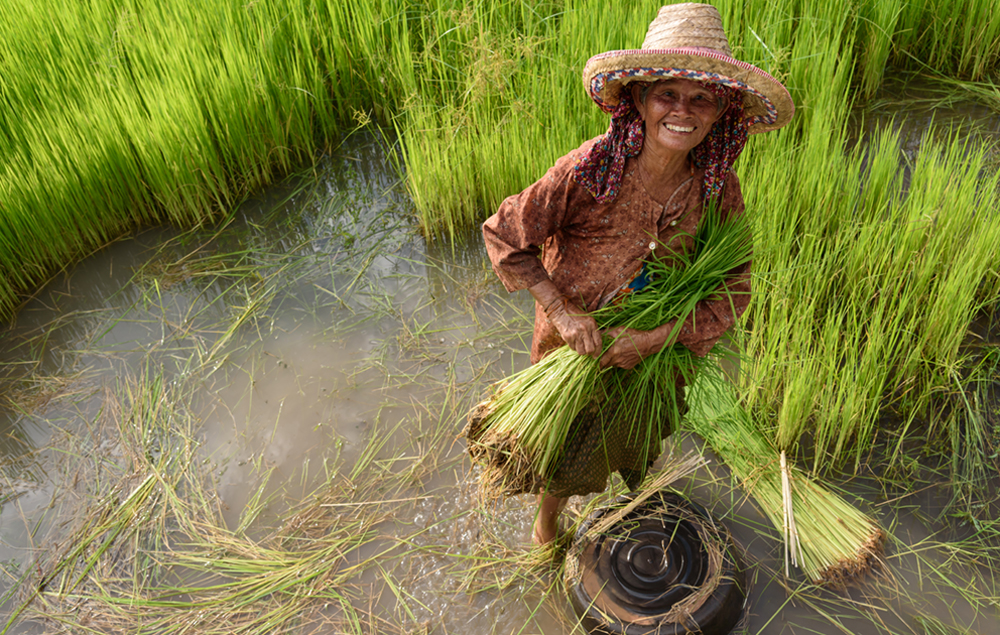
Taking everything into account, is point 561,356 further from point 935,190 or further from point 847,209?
point 935,190

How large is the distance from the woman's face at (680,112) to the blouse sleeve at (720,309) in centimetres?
20

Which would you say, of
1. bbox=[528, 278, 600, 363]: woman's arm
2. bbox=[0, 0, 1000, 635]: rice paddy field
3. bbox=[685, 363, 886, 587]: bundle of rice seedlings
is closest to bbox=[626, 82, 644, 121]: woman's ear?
bbox=[528, 278, 600, 363]: woman's arm

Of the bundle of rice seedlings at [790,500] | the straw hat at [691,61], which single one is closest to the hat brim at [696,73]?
the straw hat at [691,61]

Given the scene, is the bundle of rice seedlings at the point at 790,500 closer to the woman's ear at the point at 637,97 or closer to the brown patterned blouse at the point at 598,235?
the brown patterned blouse at the point at 598,235

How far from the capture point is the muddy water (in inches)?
74.0

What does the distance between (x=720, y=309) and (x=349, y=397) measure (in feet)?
4.96

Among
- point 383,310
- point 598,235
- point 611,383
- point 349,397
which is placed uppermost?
point 598,235

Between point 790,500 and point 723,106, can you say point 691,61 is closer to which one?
point 723,106

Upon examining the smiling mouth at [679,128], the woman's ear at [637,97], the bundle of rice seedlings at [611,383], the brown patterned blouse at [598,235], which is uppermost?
the woman's ear at [637,97]

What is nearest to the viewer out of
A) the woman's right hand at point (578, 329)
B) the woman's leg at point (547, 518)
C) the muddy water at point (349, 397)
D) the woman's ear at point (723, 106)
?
the woman's ear at point (723, 106)

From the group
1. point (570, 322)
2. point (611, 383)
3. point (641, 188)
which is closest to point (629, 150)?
point (641, 188)

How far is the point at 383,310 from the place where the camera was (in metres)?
2.69

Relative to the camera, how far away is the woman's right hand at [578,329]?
138 cm

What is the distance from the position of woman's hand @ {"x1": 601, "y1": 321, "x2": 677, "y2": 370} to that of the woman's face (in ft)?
1.29
